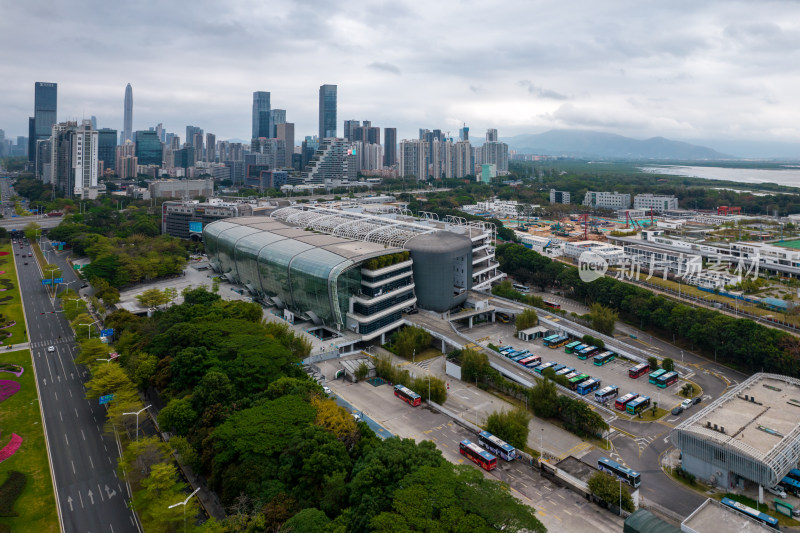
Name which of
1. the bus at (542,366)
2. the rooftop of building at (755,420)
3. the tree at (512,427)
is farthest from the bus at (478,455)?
the bus at (542,366)

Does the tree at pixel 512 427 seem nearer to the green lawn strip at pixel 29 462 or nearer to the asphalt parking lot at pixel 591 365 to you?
the asphalt parking lot at pixel 591 365

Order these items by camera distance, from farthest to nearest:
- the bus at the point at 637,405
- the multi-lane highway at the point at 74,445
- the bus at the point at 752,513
→ the bus at the point at 637,405, the multi-lane highway at the point at 74,445, the bus at the point at 752,513

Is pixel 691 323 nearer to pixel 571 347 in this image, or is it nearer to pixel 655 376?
pixel 655 376

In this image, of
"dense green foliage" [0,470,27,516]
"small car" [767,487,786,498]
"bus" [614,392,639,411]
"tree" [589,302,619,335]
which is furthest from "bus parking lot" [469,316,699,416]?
"dense green foliage" [0,470,27,516]

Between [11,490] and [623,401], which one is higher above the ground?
[623,401]

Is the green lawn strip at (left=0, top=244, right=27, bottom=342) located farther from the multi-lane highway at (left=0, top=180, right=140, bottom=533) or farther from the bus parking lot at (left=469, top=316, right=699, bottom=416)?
the bus parking lot at (left=469, top=316, right=699, bottom=416)

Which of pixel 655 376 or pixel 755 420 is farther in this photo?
pixel 655 376

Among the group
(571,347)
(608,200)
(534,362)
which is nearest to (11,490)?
(534,362)
